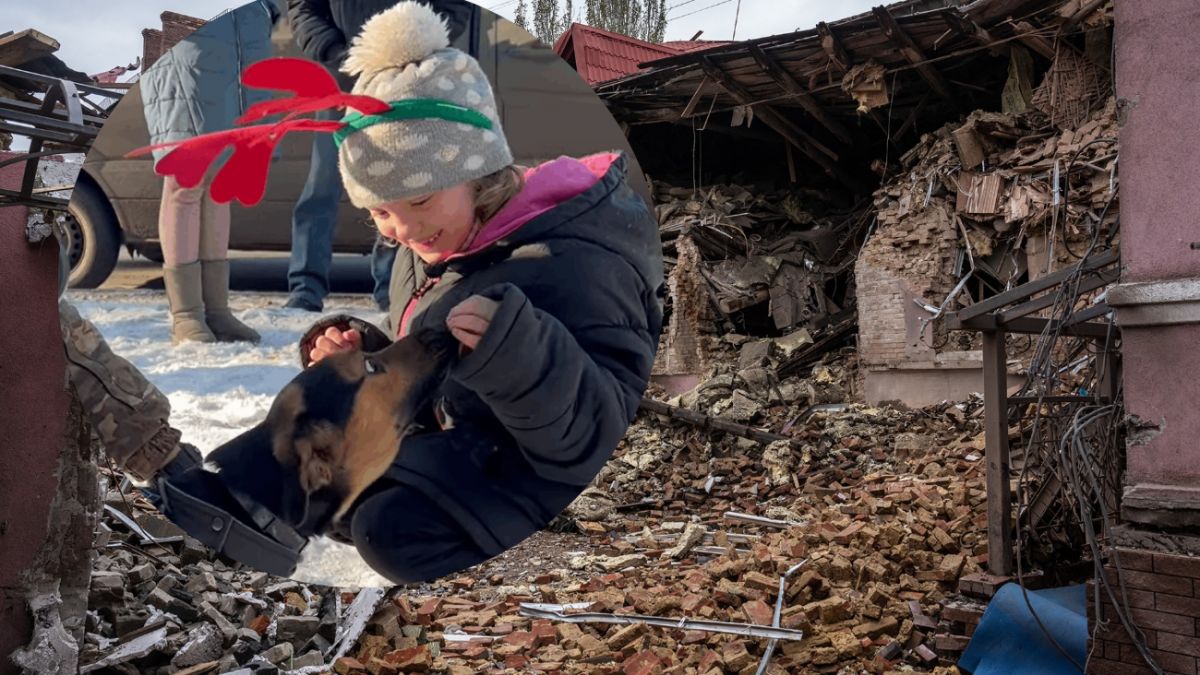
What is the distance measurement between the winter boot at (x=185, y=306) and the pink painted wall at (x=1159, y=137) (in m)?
3.19

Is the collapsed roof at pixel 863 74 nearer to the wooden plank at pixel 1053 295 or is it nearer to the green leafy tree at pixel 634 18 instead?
the green leafy tree at pixel 634 18

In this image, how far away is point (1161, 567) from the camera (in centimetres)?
343

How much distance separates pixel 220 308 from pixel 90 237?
320 mm

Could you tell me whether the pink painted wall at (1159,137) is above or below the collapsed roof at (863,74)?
below

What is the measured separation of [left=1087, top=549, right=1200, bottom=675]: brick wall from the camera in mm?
3348

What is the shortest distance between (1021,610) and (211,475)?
12.8 ft

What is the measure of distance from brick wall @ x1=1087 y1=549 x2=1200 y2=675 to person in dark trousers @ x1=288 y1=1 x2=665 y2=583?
256 centimetres

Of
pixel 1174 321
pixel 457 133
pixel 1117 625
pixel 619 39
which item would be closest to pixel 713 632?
pixel 1117 625

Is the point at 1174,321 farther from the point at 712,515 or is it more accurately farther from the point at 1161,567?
the point at 712,515

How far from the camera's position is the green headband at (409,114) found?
1751mm

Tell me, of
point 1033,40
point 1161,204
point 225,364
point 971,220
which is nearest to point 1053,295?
point 1161,204

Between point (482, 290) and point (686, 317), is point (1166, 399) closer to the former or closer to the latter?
point (482, 290)

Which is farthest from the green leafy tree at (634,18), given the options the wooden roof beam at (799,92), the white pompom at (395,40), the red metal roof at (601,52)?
the white pompom at (395,40)

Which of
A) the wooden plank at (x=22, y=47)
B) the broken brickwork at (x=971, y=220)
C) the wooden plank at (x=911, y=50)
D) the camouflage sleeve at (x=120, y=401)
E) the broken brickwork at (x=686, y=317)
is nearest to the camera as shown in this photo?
the camouflage sleeve at (x=120, y=401)
